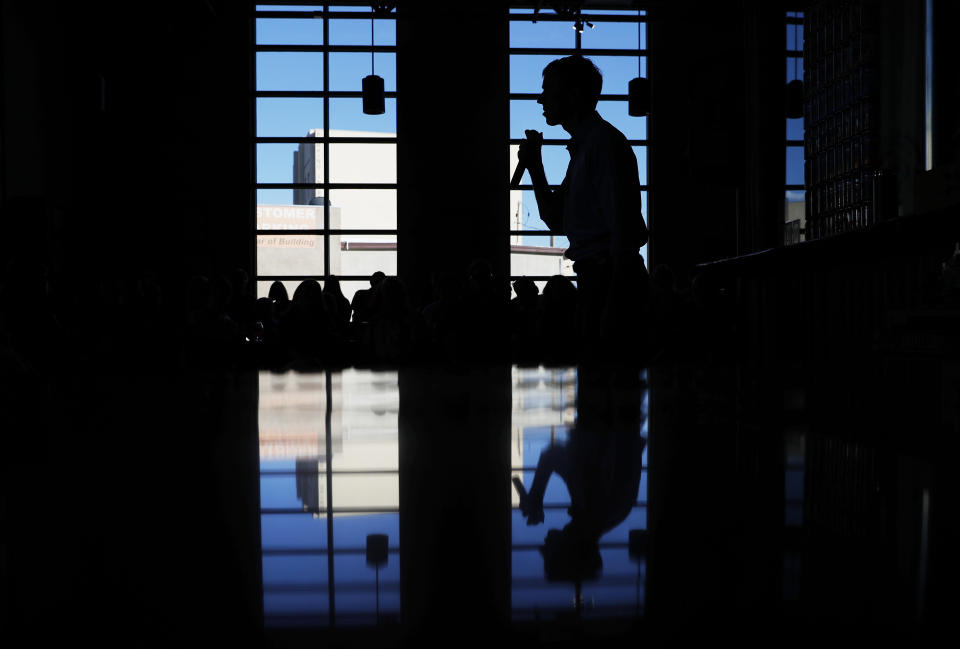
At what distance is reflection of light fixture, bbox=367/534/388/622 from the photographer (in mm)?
560

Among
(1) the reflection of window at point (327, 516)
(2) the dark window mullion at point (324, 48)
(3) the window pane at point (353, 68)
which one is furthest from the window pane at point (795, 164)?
(1) the reflection of window at point (327, 516)

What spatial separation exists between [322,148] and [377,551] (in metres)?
12.1

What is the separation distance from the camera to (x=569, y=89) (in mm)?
2521

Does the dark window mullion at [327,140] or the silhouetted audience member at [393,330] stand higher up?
the dark window mullion at [327,140]

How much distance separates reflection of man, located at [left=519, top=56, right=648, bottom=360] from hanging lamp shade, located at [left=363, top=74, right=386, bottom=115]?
751 cm

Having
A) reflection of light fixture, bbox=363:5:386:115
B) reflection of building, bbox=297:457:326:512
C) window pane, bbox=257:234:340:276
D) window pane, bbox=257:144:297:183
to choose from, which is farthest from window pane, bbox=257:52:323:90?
reflection of building, bbox=297:457:326:512

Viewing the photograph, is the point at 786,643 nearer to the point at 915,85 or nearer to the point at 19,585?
the point at 19,585

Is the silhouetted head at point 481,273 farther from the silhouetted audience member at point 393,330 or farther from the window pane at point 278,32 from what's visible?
the window pane at point 278,32

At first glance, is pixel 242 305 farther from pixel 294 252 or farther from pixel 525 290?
pixel 294 252

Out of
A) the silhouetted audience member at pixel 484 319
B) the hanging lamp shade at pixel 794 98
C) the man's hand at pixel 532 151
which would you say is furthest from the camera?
the hanging lamp shade at pixel 794 98

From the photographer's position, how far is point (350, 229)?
1218cm

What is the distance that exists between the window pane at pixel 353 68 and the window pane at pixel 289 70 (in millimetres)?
203

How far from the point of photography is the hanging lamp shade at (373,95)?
9.79 m

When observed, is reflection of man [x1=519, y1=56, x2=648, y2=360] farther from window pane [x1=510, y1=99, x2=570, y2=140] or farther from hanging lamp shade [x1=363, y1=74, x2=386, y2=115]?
window pane [x1=510, y1=99, x2=570, y2=140]
